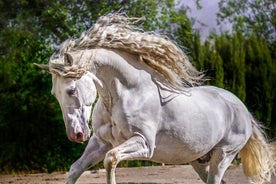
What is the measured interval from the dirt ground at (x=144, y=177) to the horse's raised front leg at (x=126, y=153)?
4.90m

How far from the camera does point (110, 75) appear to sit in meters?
4.75

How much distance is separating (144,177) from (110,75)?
6.14 m

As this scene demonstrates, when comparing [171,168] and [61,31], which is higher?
[61,31]

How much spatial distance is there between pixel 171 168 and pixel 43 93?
3.11m

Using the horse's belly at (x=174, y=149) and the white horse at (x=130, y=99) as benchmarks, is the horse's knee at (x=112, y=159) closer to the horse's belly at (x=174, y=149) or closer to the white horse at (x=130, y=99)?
the white horse at (x=130, y=99)

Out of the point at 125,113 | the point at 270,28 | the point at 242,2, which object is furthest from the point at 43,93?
the point at 242,2

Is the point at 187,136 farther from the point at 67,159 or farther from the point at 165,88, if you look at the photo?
the point at 67,159

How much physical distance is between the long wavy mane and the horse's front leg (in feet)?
2.30

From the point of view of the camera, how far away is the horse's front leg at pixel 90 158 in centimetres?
480

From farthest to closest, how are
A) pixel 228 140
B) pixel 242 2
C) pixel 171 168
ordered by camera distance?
pixel 242 2 → pixel 171 168 → pixel 228 140

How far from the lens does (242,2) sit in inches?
1141

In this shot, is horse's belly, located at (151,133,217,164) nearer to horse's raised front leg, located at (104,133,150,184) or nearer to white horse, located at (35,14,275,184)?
white horse, located at (35,14,275,184)

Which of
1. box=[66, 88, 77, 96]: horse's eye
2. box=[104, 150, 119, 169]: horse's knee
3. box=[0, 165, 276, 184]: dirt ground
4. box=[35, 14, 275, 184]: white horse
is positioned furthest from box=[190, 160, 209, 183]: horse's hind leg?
box=[0, 165, 276, 184]: dirt ground

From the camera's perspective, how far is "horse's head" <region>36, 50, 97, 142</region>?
14.3ft
